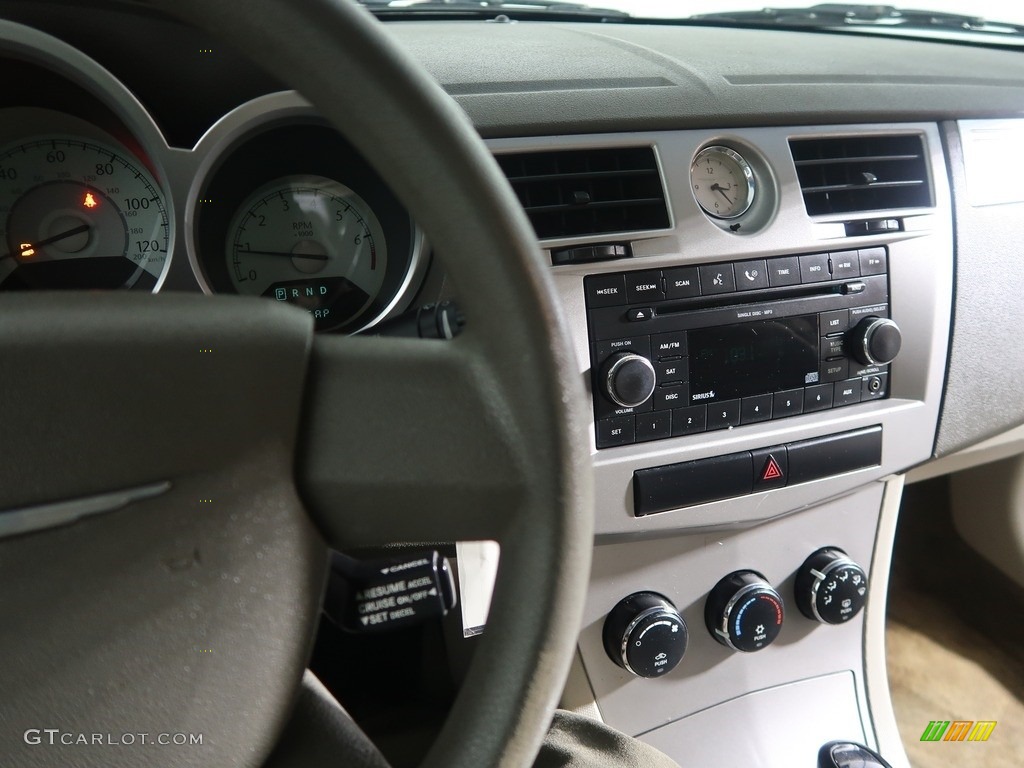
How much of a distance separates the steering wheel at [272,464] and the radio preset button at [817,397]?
667 mm

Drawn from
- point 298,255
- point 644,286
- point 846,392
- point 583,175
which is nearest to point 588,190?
point 583,175

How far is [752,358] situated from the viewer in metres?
1.07

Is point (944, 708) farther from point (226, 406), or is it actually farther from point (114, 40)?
point (114, 40)

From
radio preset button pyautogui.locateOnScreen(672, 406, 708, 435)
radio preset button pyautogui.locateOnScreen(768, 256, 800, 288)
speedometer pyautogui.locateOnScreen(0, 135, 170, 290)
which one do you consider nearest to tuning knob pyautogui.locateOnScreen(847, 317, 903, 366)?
radio preset button pyautogui.locateOnScreen(768, 256, 800, 288)

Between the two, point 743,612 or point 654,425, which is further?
point 743,612

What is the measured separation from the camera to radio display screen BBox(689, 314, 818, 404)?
41.3 inches

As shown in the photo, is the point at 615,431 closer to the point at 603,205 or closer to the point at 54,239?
the point at 603,205

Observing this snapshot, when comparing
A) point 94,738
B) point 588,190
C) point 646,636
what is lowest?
point 646,636

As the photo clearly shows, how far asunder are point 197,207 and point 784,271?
2.24 ft

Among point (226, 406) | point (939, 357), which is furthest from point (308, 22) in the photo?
point (939, 357)

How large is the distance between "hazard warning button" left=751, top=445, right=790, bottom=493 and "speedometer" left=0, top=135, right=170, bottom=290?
0.73m

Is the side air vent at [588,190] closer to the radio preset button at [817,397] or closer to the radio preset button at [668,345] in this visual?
the radio preset button at [668,345]

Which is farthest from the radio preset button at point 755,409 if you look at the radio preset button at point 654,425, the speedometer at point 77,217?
the speedometer at point 77,217

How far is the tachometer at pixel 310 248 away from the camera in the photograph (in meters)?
0.98
